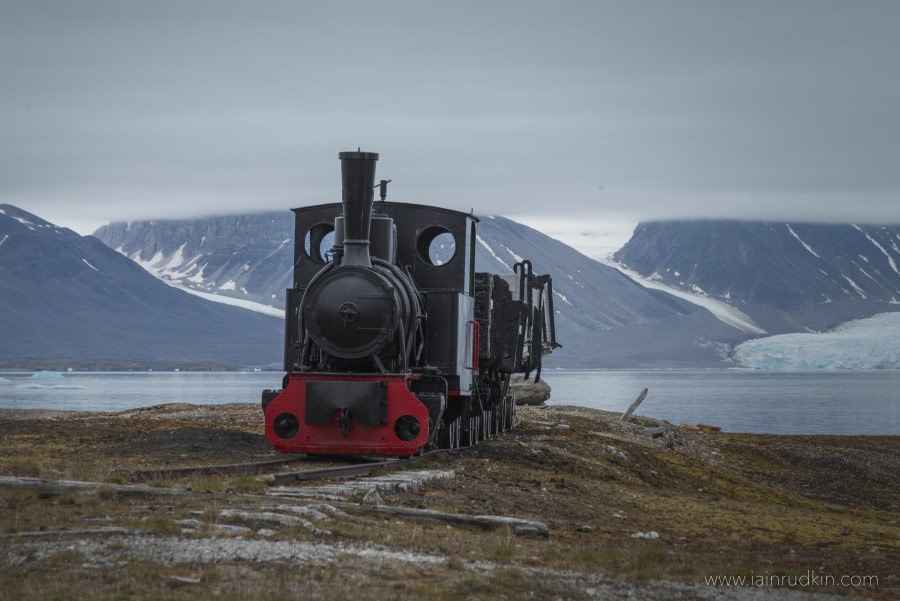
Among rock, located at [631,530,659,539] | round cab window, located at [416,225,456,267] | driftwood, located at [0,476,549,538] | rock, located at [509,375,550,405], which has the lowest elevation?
rock, located at [631,530,659,539]

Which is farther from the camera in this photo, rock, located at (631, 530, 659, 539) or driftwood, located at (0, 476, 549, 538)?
rock, located at (631, 530, 659, 539)

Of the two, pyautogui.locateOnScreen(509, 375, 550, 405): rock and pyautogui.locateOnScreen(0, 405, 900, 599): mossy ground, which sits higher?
pyautogui.locateOnScreen(509, 375, 550, 405): rock

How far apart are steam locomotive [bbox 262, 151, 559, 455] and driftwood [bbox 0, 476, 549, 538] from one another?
5942 millimetres

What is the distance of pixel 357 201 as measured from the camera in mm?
21656

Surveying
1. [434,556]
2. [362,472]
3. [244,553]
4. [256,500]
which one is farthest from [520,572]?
[362,472]

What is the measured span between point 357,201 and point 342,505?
7917mm

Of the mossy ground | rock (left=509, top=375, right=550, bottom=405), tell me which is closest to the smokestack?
the mossy ground

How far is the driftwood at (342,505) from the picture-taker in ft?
46.4

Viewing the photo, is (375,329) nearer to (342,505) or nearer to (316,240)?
(316,240)

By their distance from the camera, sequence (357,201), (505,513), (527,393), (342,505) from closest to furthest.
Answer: (342,505) < (505,513) < (357,201) < (527,393)

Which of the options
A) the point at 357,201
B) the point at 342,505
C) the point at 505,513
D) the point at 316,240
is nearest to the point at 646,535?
the point at 505,513

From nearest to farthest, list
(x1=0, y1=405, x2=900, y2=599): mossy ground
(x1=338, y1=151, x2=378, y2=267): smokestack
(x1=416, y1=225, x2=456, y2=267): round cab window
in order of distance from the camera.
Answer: (x1=0, y1=405, x2=900, y2=599): mossy ground < (x1=338, y1=151, x2=378, y2=267): smokestack < (x1=416, y1=225, x2=456, y2=267): round cab window

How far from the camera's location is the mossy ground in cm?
1049

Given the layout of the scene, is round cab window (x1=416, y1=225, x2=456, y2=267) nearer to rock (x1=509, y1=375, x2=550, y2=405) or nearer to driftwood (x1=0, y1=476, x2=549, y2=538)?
driftwood (x1=0, y1=476, x2=549, y2=538)
